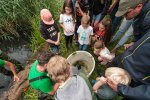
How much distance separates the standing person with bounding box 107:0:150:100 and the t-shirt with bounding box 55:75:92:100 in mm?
565

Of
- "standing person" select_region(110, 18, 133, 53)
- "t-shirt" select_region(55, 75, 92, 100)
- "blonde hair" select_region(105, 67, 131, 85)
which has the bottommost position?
"standing person" select_region(110, 18, 133, 53)

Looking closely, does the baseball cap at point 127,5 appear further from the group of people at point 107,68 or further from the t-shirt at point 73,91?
the t-shirt at point 73,91

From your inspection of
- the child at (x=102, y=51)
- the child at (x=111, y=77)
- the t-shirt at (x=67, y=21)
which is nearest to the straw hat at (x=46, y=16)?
the t-shirt at (x=67, y=21)

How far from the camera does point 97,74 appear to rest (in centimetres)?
500

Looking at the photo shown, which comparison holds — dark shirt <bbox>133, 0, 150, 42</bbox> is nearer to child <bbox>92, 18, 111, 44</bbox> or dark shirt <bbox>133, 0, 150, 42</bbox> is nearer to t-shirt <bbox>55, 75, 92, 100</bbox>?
child <bbox>92, 18, 111, 44</bbox>

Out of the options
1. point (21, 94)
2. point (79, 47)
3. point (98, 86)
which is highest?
point (98, 86)

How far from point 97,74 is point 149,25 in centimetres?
203

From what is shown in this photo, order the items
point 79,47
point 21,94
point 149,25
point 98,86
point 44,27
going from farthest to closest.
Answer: point 79,47, point 21,94, point 44,27, point 98,86, point 149,25

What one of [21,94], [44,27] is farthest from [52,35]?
[21,94]

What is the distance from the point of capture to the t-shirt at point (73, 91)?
9.02ft

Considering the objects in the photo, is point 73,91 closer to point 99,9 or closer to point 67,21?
point 67,21

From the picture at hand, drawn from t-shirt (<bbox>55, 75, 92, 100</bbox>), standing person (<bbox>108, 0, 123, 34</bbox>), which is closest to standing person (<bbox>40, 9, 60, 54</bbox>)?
standing person (<bbox>108, 0, 123, 34</bbox>)

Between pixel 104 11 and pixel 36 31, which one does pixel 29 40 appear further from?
pixel 104 11

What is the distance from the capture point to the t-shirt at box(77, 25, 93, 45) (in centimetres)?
463
